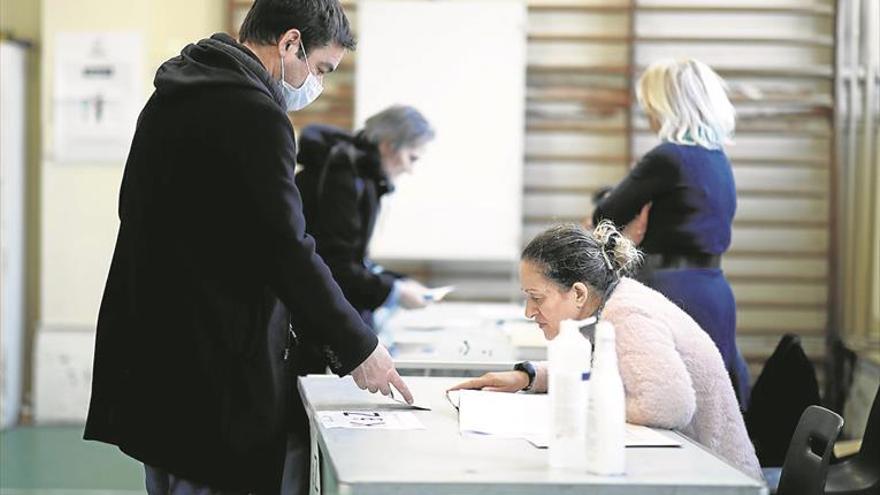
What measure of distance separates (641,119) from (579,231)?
3717mm

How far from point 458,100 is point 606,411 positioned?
416cm

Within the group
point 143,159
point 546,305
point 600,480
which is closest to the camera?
point 600,480

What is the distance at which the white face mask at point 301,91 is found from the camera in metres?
2.16

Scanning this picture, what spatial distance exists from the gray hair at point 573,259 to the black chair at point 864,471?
2.80ft

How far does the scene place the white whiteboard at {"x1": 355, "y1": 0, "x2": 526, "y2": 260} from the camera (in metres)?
5.63

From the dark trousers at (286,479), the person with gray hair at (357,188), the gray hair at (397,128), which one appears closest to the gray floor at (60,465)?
the person with gray hair at (357,188)

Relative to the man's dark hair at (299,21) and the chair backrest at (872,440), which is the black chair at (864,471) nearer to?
the chair backrest at (872,440)

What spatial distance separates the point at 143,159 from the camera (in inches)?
78.7

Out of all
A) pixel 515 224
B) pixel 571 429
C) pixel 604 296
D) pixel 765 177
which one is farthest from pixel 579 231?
pixel 765 177

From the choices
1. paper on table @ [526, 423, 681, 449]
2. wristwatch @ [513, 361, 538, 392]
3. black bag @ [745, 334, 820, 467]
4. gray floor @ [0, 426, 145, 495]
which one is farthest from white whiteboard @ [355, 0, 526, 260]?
paper on table @ [526, 423, 681, 449]

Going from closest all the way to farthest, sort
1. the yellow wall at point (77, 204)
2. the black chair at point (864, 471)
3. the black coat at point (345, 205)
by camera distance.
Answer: the black chair at point (864, 471), the black coat at point (345, 205), the yellow wall at point (77, 204)

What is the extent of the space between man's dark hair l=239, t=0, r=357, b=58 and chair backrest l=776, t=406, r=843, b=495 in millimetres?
1095

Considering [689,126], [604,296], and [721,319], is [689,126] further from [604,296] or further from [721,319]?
[604,296]

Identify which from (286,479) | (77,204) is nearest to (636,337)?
(286,479)
